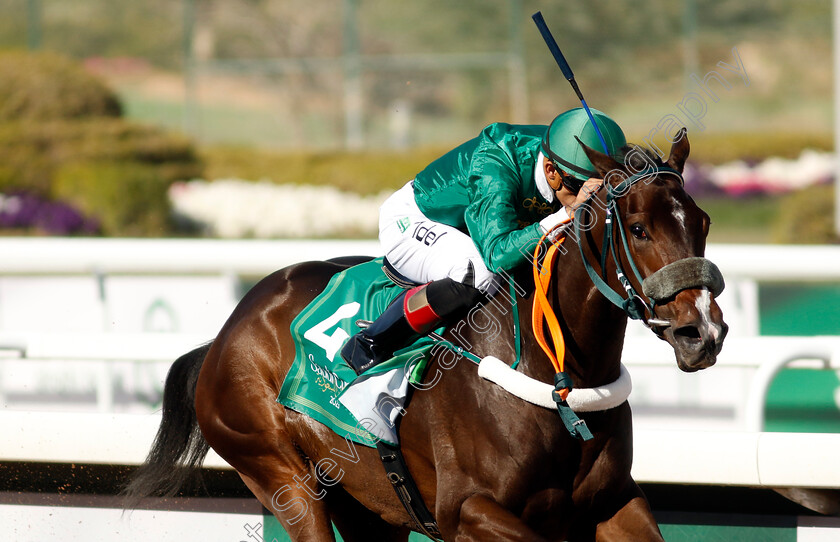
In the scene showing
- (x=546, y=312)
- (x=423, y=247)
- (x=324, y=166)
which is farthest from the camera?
(x=324, y=166)

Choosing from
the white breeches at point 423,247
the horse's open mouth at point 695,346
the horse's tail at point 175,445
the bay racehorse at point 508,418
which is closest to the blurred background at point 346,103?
the white breeches at point 423,247

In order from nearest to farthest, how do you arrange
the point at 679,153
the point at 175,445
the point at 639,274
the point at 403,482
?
the point at 639,274
the point at 679,153
the point at 403,482
the point at 175,445

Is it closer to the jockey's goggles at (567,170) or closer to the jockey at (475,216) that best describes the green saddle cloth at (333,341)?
the jockey at (475,216)

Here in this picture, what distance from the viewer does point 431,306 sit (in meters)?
2.46

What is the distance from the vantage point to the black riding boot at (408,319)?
2459 millimetres

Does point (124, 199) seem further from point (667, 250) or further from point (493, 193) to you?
point (667, 250)

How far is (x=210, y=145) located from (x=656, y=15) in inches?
280

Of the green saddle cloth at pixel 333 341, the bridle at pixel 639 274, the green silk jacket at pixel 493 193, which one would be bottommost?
the green saddle cloth at pixel 333 341

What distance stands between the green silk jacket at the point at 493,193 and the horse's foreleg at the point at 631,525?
2.08 feet

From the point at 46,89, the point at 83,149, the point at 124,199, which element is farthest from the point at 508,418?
the point at 46,89

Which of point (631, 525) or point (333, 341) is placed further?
point (333, 341)

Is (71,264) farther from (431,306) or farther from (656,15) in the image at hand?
(656,15)

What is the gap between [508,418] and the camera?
7.53 ft

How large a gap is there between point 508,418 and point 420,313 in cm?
36
